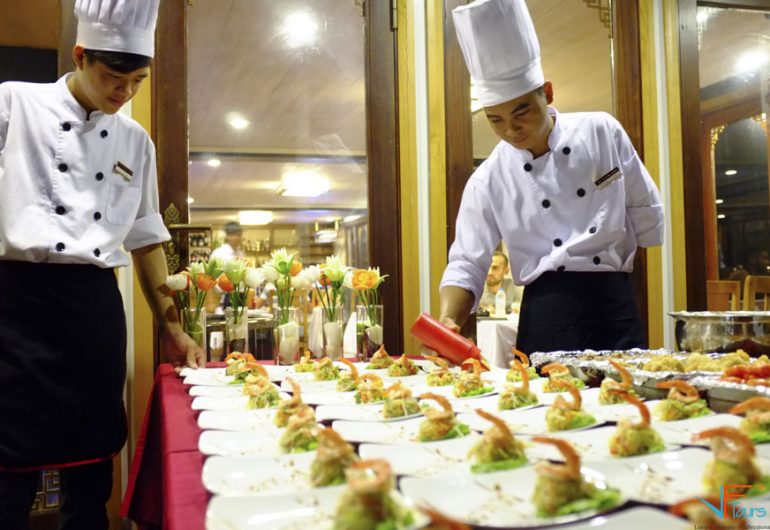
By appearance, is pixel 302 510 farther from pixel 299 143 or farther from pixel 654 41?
pixel 654 41

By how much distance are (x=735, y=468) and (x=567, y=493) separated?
244mm

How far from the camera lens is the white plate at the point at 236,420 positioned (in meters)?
1.36

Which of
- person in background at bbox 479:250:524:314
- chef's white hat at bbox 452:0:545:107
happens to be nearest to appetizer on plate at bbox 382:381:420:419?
chef's white hat at bbox 452:0:545:107

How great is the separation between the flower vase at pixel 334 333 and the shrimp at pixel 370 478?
1.87m

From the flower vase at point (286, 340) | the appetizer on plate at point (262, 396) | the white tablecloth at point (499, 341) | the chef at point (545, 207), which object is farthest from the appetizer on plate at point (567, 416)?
the white tablecloth at point (499, 341)

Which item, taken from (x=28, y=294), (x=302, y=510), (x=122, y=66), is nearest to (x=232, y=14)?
(x=122, y=66)

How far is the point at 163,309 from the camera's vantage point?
8.11 feet

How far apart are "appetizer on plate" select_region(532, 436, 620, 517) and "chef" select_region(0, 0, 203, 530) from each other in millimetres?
1715

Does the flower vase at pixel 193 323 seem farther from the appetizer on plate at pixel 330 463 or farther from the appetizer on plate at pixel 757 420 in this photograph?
the appetizer on plate at pixel 757 420

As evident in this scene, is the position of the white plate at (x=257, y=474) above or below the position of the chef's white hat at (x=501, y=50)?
below

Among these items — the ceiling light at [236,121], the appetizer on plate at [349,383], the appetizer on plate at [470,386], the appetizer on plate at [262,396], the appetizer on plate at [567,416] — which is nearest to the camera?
the appetizer on plate at [567,416]

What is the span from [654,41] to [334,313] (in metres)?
2.72

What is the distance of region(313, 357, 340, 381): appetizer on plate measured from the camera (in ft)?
6.81

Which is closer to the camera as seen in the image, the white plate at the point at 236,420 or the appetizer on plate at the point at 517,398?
the white plate at the point at 236,420
